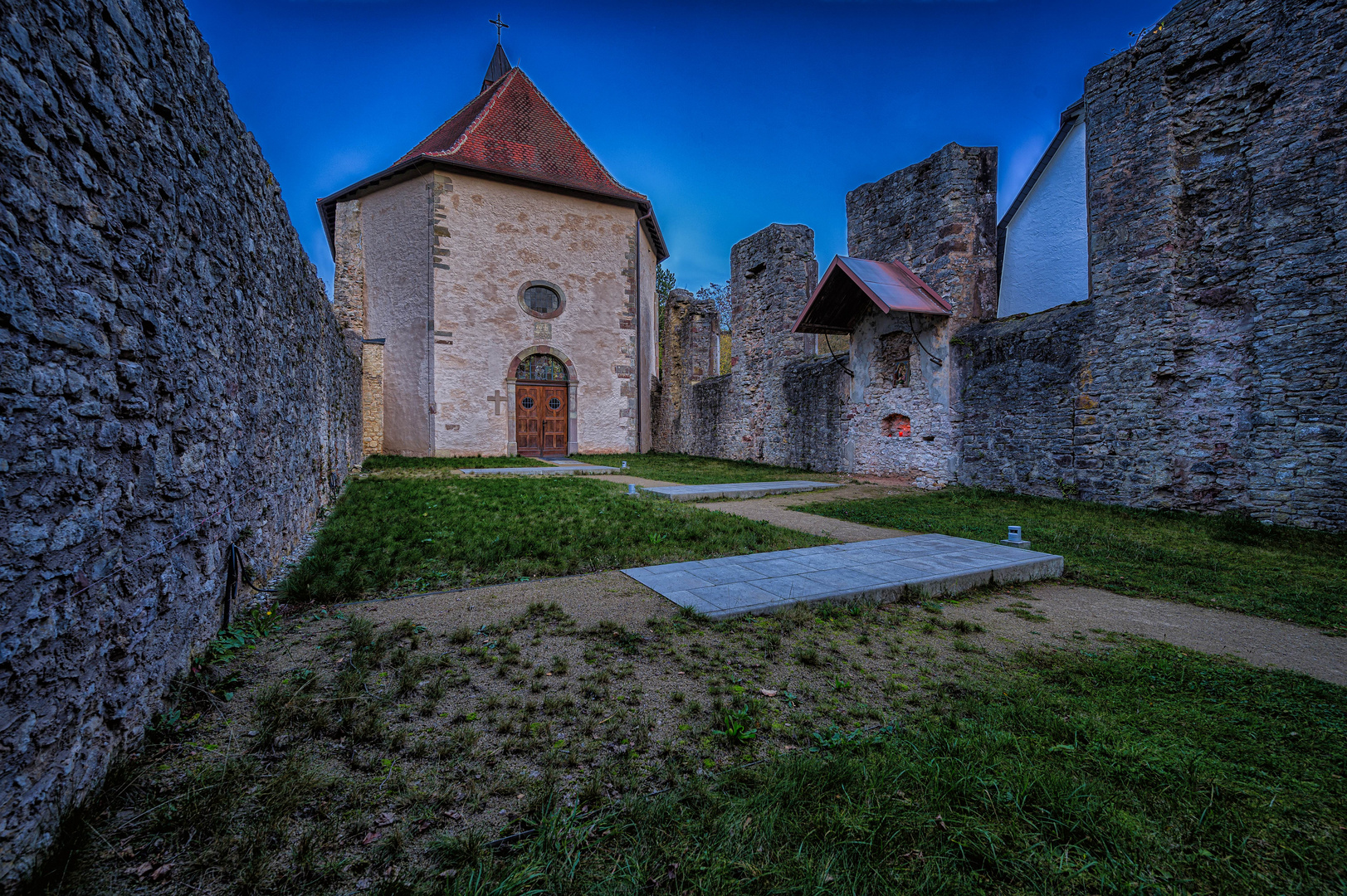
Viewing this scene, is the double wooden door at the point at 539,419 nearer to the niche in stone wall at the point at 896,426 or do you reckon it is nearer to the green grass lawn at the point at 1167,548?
Answer: the niche in stone wall at the point at 896,426

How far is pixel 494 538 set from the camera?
507 centimetres

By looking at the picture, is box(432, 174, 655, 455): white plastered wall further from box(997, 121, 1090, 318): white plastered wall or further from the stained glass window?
box(997, 121, 1090, 318): white plastered wall

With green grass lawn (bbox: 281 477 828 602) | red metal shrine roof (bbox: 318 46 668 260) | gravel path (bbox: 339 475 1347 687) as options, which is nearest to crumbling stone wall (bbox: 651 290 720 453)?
red metal shrine roof (bbox: 318 46 668 260)

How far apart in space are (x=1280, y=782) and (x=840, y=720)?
1381 mm

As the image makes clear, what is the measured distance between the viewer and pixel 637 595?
3658 millimetres

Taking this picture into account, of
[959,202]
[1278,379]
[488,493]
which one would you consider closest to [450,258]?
[488,493]

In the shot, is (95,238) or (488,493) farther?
(488,493)

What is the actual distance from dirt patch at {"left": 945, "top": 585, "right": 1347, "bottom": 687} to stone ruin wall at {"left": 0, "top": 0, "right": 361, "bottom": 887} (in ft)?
12.3

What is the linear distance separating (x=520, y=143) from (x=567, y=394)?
26.3 ft

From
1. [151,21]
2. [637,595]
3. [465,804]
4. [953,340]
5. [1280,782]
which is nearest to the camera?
[465,804]

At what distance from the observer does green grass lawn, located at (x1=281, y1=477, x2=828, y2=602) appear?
3.92 metres

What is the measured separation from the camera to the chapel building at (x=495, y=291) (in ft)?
50.9

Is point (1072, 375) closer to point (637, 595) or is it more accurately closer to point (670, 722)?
point (637, 595)

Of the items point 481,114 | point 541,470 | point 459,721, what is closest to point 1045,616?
point 459,721
